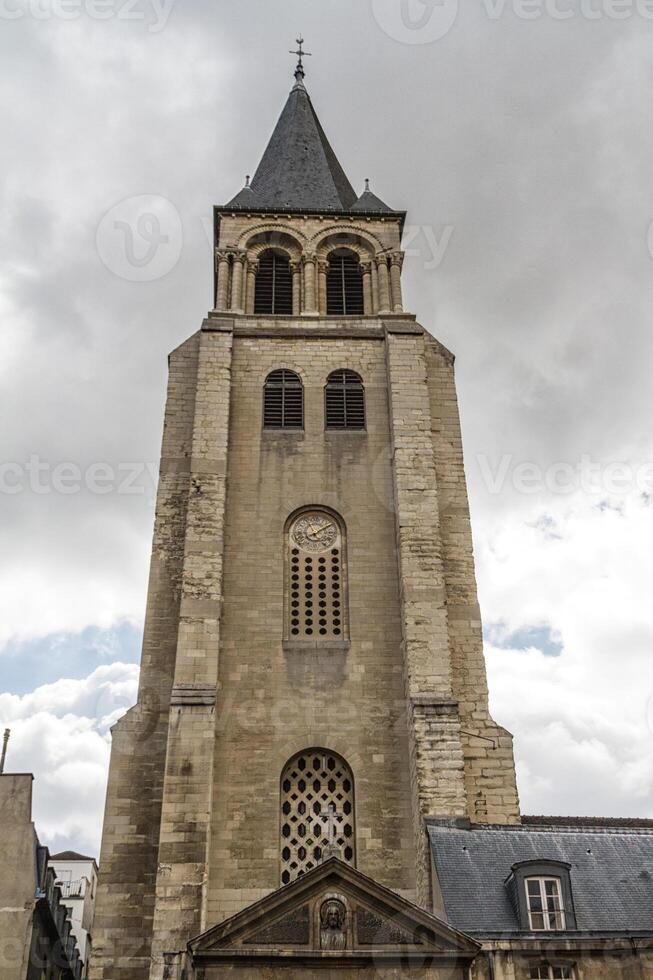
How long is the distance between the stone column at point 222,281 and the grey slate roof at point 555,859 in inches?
578

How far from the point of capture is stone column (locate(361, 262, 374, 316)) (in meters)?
24.8

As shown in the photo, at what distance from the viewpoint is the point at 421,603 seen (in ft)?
61.2

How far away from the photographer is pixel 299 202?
27266mm

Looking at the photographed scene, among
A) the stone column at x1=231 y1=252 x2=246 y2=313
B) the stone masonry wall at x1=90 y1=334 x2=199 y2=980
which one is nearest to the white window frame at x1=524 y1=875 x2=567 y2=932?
the stone masonry wall at x1=90 y1=334 x2=199 y2=980

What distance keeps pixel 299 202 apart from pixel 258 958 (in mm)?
21461

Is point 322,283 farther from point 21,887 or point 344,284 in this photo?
point 21,887

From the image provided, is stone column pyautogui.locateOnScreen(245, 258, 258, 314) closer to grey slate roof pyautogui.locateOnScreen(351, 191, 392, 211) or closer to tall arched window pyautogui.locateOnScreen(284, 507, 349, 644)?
grey slate roof pyautogui.locateOnScreen(351, 191, 392, 211)

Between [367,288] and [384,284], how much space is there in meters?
0.56

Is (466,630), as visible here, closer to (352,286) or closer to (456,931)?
(456,931)

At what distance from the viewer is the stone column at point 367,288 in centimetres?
2481

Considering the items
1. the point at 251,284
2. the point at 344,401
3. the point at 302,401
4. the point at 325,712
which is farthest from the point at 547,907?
the point at 251,284

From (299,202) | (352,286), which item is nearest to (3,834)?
(352,286)

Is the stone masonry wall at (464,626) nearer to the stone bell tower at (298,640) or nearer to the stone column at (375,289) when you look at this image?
the stone bell tower at (298,640)

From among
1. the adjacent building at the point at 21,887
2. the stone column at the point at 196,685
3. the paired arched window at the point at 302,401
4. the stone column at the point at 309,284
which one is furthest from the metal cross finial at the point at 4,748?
the stone column at the point at 309,284
